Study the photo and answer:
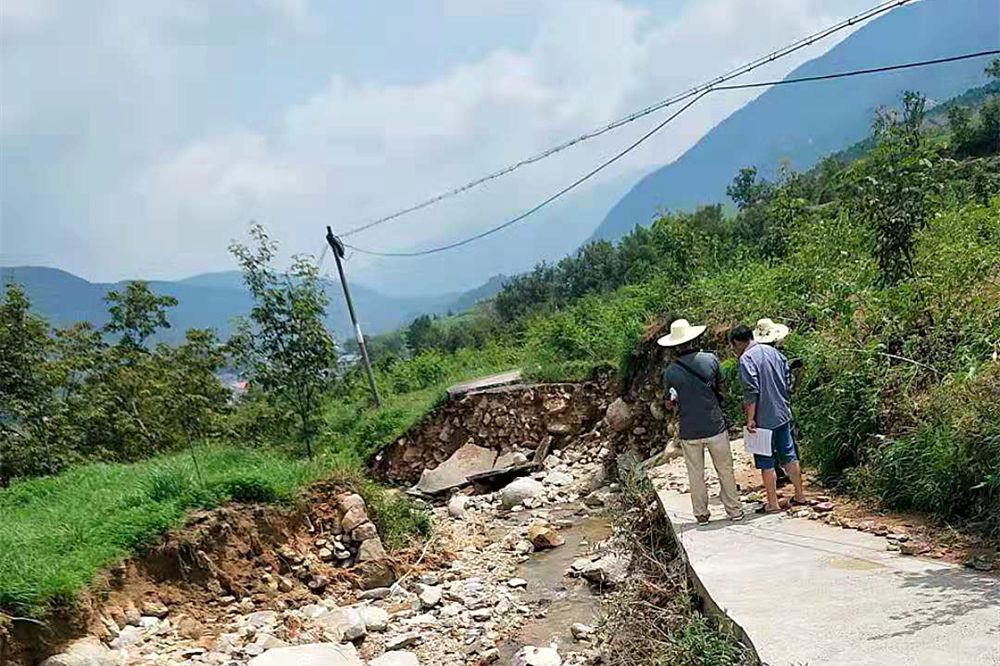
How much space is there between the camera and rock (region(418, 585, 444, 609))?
7105 millimetres

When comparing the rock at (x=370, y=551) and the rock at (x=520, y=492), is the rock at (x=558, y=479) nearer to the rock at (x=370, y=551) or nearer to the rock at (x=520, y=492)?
the rock at (x=520, y=492)

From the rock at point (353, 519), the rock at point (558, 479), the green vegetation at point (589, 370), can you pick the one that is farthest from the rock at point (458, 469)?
the rock at point (353, 519)

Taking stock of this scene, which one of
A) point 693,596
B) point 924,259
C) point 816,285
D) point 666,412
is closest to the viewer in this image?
point 693,596

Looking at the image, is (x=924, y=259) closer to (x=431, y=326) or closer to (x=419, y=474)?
(x=419, y=474)

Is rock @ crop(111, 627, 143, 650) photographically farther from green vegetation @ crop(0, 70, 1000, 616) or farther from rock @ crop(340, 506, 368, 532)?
rock @ crop(340, 506, 368, 532)

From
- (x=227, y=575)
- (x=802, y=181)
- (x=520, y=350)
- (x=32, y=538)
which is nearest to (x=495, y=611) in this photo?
(x=227, y=575)

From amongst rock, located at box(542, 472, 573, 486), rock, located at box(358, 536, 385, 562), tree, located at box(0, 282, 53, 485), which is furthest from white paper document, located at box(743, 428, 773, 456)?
tree, located at box(0, 282, 53, 485)

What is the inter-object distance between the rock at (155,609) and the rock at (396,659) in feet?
6.80

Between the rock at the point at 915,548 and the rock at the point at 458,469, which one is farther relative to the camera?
the rock at the point at 458,469

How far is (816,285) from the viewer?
8367 millimetres

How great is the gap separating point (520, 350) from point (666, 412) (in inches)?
385

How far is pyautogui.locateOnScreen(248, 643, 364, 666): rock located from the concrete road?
2.75 meters

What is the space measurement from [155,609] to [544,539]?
4.46 m

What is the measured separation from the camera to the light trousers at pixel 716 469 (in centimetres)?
556
